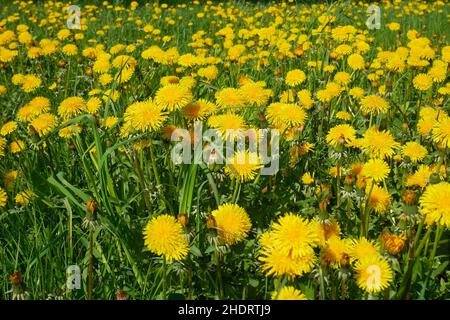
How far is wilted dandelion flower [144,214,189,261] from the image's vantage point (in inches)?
50.5

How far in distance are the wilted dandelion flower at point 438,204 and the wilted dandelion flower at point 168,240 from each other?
27.7 inches

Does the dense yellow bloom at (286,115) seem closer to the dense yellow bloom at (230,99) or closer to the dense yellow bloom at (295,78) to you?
the dense yellow bloom at (230,99)

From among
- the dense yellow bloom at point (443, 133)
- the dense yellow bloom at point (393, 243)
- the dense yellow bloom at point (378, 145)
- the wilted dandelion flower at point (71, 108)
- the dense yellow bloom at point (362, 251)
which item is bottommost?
the dense yellow bloom at point (362, 251)

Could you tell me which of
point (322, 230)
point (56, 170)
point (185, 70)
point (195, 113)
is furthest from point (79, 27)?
point (322, 230)

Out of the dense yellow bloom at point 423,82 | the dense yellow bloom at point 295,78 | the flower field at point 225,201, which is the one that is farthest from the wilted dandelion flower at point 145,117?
the dense yellow bloom at point 423,82

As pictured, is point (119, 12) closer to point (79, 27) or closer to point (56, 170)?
point (79, 27)

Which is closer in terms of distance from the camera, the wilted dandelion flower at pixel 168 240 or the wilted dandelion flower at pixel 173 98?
the wilted dandelion flower at pixel 168 240

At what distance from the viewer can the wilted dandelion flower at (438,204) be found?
1291 millimetres

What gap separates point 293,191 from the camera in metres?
1.98

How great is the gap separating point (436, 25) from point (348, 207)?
178 inches

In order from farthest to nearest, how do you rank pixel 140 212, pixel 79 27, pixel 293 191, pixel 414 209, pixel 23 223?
pixel 79 27 < pixel 293 191 < pixel 140 212 < pixel 23 223 < pixel 414 209

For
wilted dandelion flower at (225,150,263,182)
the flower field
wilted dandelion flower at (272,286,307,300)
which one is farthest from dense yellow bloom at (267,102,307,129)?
wilted dandelion flower at (272,286,307,300)

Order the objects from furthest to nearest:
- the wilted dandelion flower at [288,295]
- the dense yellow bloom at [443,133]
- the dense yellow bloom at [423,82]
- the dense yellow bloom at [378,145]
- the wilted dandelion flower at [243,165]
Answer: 1. the dense yellow bloom at [423,82]
2. the dense yellow bloom at [378,145]
3. the dense yellow bloom at [443,133]
4. the wilted dandelion flower at [243,165]
5. the wilted dandelion flower at [288,295]

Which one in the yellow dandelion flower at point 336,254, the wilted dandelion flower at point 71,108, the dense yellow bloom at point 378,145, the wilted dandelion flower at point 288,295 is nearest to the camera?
the wilted dandelion flower at point 288,295
